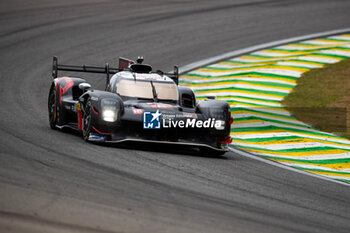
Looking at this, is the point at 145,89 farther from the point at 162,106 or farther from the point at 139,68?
the point at 139,68

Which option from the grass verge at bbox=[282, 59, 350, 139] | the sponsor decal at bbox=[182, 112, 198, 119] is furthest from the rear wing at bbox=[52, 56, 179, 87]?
the grass verge at bbox=[282, 59, 350, 139]

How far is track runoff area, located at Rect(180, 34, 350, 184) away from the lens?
1177 centimetres

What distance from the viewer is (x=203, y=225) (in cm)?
644

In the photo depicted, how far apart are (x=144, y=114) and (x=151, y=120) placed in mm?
153

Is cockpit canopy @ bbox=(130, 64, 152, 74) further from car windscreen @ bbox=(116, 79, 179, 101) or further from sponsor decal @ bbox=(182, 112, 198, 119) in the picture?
sponsor decal @ bbox=(182, 112, 198, 119)

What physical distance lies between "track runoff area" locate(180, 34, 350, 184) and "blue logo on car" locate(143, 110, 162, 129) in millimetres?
2262

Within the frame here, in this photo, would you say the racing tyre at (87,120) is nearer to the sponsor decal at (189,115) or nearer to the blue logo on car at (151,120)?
the blue logo on car at (151,120)

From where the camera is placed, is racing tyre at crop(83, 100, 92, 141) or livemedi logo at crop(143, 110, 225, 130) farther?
racing tyre at crop(83, 100, 92, 141)

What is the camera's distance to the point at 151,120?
1038cm

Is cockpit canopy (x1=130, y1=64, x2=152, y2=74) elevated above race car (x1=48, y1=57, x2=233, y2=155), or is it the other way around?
cockpit canopy (x1=130, y1=64, x2=152, y2=74)

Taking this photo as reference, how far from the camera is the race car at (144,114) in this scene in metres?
10.4

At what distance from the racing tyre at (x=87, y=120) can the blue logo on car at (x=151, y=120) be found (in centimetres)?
89

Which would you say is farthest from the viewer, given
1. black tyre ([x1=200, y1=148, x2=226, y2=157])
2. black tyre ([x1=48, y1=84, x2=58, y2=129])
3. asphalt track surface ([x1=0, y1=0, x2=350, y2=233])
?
black tyre ([x1=48, y1=84, x2=58, y2=129])

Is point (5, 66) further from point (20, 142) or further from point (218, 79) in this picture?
point (20, 142)
